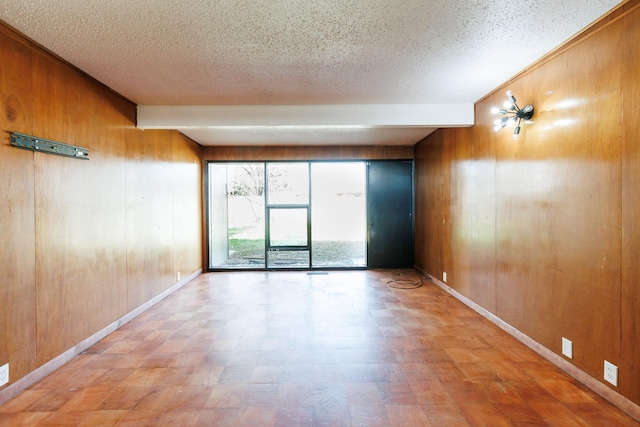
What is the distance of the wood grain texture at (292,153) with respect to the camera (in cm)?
608

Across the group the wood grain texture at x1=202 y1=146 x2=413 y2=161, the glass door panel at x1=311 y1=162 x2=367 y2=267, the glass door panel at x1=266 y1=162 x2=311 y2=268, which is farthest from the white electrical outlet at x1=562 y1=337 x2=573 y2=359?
the wood grain texture at x1=202 y1=146 x2=413 y2=161

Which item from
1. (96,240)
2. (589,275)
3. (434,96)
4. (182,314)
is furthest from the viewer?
(182,314)

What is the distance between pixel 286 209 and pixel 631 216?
5102mm

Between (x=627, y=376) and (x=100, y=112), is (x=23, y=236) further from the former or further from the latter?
(x=627, y=376)

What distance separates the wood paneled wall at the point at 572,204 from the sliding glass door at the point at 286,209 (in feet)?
9.66

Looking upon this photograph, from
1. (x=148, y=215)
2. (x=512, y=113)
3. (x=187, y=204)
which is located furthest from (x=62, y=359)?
(x=512, y=113)

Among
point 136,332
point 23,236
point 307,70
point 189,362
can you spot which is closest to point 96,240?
point 23,236

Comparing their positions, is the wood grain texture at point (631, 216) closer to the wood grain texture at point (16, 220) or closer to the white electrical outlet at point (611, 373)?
the white electrical outlet at point (611, 373)

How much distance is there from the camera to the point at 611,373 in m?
1.96

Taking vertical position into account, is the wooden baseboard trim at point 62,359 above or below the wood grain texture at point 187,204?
below

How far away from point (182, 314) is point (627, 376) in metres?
4.01

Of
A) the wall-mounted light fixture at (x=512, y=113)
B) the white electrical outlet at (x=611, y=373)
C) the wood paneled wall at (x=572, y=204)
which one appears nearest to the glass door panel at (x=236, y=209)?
the wood paneled wall at (x=572, y=204)

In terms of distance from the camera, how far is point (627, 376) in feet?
6.09

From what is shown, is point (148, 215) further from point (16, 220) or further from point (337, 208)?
point (337, 208)
